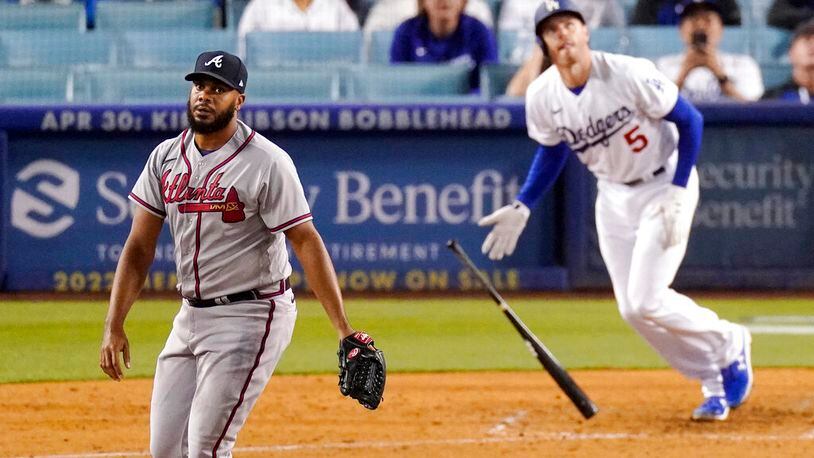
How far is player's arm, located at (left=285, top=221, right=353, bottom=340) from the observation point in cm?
387

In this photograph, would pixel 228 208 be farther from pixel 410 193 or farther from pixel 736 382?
pixel 410 193

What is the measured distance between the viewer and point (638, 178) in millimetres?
5996

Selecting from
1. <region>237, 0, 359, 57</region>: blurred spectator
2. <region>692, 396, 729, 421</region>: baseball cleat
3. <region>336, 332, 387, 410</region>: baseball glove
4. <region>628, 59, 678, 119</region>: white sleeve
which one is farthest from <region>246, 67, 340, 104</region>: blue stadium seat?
<region>336, 332, 387, 410</region>: baseball glove

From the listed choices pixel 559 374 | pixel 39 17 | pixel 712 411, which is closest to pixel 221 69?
pixel 559 374

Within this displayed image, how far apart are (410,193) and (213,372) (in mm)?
6796

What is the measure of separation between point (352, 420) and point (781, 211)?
584 cm

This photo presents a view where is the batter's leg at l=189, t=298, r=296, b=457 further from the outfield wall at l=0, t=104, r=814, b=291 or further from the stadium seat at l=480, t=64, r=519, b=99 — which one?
the stadium seat at l=480, t=64, r=519, b=99

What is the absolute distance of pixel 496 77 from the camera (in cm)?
1110

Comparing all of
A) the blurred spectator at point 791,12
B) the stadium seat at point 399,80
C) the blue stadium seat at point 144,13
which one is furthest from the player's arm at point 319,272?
the blurred spectator at point 791,12

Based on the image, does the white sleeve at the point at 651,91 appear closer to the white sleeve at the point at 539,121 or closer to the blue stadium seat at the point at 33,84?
the white sleeve at the point at 539,121

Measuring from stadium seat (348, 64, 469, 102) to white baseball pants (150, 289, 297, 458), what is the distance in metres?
7.13

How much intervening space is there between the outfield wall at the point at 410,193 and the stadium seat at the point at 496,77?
0.60 m

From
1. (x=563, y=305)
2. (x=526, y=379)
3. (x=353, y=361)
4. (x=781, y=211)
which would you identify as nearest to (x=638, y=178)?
(x=526, y=379)

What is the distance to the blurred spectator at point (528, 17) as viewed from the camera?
39.7 feet
